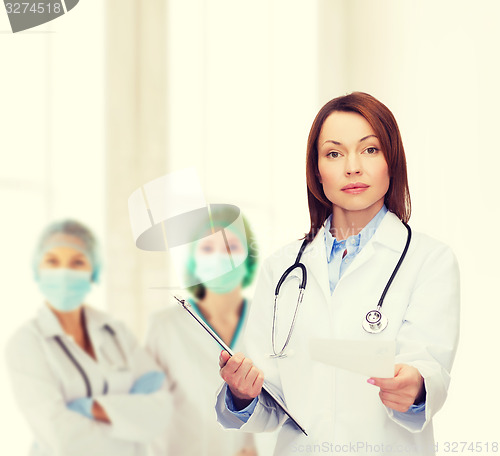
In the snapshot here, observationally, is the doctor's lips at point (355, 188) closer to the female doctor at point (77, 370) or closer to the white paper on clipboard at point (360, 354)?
the white paper on clipboard at point (360, 354)

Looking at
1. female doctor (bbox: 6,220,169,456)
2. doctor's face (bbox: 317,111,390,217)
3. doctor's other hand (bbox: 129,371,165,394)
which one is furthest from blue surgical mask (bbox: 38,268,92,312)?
doctor's face (bbox: 317,111,390,217)

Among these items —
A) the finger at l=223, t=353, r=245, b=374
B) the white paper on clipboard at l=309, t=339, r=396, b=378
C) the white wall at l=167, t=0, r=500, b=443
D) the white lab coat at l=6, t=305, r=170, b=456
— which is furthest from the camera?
the white wall at l=167, t=0, r=500, b=443

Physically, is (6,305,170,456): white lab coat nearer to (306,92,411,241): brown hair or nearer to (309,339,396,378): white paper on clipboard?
(306,92,411,241): brown hair

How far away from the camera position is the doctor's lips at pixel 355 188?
955 mm

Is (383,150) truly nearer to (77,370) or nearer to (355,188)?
(355,188)

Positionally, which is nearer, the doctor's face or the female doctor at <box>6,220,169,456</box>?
the doctor's face

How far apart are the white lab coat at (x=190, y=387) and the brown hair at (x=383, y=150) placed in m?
0.91

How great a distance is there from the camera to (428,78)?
1.96 m

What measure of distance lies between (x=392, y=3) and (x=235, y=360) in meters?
1.57

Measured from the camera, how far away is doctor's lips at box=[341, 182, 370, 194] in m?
0.96

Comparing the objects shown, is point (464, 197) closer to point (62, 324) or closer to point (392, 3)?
point (392, 3)

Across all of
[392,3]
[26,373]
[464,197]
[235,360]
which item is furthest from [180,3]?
[235,360]

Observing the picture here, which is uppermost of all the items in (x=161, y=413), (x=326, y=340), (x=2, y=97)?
(x=2, y=97)

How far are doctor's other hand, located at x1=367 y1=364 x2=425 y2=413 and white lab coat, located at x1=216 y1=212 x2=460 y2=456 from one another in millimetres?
22
